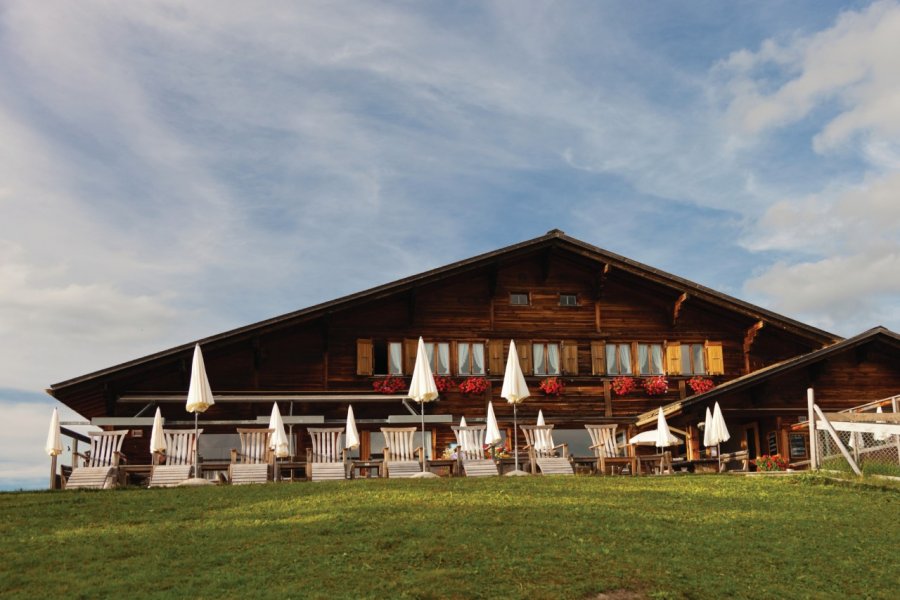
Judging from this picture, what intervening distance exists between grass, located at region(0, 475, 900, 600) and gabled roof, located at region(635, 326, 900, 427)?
32.9ft

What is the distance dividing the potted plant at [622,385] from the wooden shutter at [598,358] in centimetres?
48

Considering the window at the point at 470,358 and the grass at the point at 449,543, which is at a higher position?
the window at the point at 470,358

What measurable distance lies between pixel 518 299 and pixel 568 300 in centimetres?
144

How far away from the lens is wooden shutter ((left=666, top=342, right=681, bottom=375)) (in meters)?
28.6

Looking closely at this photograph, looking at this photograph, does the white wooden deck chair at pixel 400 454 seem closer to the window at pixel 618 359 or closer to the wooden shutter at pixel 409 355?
the wooden shutter at pixel 409 355

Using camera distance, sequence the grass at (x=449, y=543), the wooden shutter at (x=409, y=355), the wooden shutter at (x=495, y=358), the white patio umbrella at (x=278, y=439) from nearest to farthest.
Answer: the grass at (x=449, y=543) → the white patio umbrella at (x=278, y=439) → the wooden shutter at (x=409, y=355) → the wooden shutter at (x=495, y=358)

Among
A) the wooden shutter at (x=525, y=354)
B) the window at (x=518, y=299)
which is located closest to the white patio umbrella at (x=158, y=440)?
the wooden shutter at (x=525, y=354)

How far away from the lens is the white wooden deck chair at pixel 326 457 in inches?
731

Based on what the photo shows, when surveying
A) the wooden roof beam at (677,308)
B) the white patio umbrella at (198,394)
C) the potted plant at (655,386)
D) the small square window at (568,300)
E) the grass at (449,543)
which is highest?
the small square window at (568,300)

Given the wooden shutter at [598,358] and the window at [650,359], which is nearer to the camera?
the wooden shutter at [598,358]

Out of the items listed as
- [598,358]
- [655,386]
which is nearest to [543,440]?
[598,358]

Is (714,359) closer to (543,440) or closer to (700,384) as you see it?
(700,384)

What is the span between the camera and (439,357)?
1087 inches

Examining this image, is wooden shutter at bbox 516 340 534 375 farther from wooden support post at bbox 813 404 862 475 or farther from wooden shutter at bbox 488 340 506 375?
wooden support post at bbox 813 404 862 475
